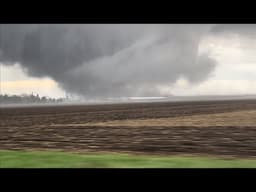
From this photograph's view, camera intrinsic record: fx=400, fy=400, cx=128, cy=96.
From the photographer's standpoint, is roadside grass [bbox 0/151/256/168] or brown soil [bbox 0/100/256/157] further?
brown soil [bbox 0/100/256/157]

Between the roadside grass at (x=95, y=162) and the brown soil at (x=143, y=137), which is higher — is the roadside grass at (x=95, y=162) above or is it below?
above

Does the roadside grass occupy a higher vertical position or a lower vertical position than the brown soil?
higher

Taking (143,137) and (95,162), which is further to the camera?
(143,137)

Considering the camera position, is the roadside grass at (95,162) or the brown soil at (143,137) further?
the brown soil at (143,137)

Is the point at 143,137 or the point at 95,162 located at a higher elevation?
the point at 95,162
